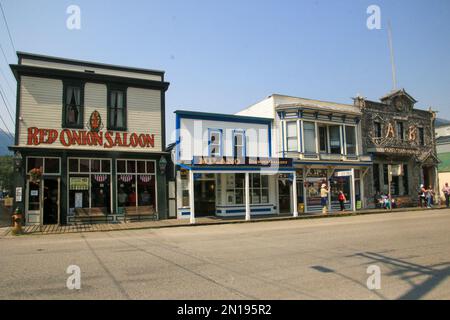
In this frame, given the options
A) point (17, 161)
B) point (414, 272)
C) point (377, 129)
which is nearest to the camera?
point (414, 272)

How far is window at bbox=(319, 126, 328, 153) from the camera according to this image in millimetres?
26391

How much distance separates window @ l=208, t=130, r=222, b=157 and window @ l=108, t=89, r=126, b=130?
210 inches

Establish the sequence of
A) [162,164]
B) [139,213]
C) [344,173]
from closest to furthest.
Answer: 1. [139,213]
2. [162,164]
3. [344,173]

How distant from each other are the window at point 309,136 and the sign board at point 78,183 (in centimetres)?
1432

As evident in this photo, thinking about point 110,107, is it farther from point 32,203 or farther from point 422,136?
point 422,136

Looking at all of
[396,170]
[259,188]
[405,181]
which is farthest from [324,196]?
[405,181]

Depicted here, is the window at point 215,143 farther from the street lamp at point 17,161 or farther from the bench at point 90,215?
the street lamp at point 17,161

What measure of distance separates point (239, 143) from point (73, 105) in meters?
10.2

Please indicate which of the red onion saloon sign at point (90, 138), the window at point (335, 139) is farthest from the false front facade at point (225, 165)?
the window at point (335, 139)

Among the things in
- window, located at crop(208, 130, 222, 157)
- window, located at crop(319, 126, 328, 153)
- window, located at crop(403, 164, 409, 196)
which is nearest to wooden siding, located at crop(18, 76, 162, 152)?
window, located at crop(208, 130, 222, 157)

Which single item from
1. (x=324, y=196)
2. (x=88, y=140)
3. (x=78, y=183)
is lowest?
(x=324, y=196)

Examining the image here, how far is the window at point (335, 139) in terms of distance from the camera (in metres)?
26.5

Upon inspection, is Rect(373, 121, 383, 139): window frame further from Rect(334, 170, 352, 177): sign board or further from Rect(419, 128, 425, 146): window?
Rect(334, 170, 352, 177): sign board

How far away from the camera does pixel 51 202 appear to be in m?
18.6
